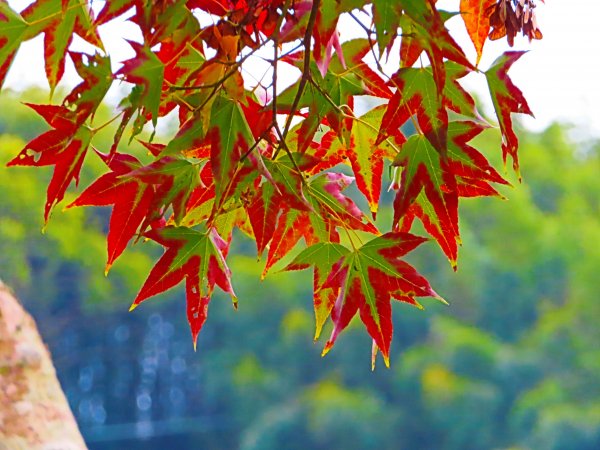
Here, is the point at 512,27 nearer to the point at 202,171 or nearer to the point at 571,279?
the point at 202,171

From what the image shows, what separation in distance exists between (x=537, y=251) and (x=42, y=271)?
15.4 ft

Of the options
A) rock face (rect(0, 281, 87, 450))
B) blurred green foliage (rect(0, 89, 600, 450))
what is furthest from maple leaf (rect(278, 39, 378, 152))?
blurred green foliage (rect(0, 89, 600, 450))

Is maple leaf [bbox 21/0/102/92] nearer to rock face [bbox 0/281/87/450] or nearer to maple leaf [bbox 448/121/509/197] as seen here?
maple leaf [bbox 448/121/509/197]

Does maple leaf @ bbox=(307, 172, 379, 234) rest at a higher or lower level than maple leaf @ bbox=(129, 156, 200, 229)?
higher

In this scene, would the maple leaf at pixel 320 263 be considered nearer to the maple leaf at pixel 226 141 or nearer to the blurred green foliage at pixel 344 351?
the maple leaf at pixel 226 141

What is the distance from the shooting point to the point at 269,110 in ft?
0.98

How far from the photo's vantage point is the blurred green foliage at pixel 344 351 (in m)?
8.07

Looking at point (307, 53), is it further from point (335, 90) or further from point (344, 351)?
point (344, 351)

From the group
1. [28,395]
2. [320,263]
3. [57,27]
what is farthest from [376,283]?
[28,395]

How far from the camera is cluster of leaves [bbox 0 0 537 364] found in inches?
10.5

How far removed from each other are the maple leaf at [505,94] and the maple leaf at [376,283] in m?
0.05

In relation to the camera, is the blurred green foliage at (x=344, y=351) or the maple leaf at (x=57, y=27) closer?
the maple leaf at (x=57, y=27)

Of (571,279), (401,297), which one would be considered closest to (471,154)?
(401,297)

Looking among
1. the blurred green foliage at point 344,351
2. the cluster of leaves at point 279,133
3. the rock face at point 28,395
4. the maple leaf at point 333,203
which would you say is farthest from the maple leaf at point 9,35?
the blurred green foliage at point 344,351
